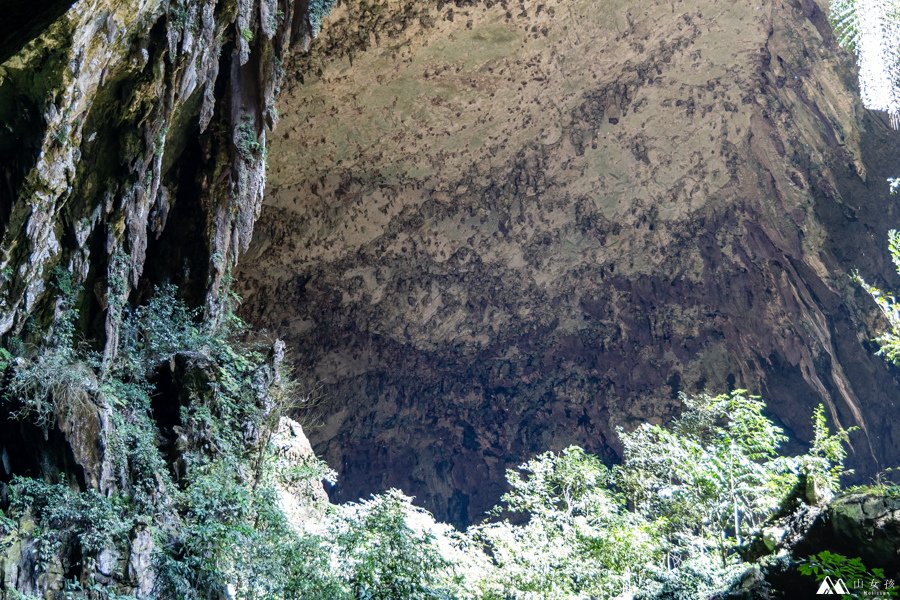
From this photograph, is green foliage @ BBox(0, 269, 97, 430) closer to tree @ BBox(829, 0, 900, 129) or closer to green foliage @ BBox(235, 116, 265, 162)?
green foliage @ BBox(235, 116, 265, 162)

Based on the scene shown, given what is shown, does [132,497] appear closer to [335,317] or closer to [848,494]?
[848,494]

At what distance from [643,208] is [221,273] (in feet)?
38.6

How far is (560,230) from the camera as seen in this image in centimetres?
1834

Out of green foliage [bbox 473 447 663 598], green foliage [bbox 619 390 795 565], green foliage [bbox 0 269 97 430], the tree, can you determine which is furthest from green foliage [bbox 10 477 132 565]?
the tree

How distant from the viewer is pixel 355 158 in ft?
51.4

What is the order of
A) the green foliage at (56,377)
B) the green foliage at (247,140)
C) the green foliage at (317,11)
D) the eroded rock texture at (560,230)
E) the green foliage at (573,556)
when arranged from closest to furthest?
the green foliage at (56,377) → the green foliage at (573,556) → the green foliage at (247,140) → the green foliage at (317,11) → the eroded rock texture at (560,230)

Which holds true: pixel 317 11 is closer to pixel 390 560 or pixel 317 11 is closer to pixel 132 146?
pixel 132 146

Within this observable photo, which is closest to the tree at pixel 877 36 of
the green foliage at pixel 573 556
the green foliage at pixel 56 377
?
the green foliage at pixel 573 556

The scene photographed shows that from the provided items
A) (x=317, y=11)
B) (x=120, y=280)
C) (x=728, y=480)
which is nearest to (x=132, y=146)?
(x=120, y=280)

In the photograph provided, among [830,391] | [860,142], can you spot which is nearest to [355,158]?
[860,142]

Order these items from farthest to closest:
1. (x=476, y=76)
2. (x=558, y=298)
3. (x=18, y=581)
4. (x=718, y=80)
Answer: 1. (x=558, y=298)
2. (x=718, y=80)
3. (x=476, y=76)
4. (x=18, y=581)

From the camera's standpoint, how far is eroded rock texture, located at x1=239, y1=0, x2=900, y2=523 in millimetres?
14891

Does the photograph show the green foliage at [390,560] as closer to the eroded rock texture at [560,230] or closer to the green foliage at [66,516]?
the green foliage at [66,516]

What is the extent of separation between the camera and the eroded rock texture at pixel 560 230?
14.9 metres
